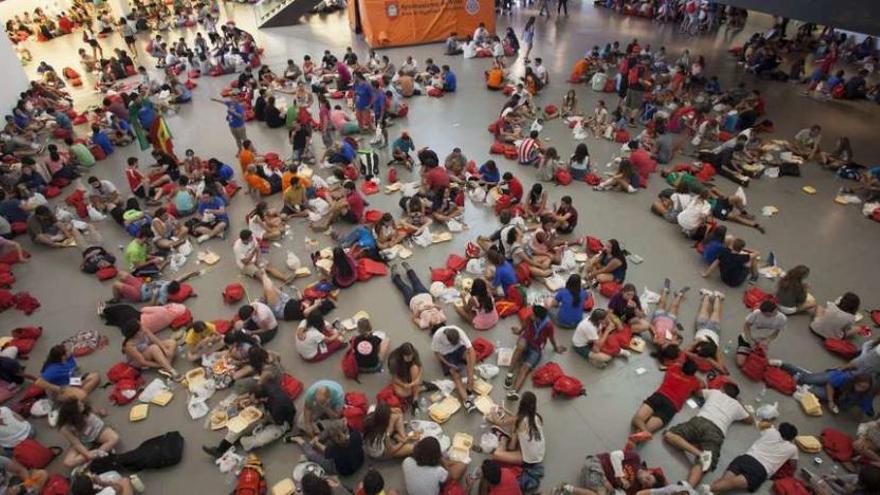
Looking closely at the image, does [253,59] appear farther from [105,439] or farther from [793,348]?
[793,348]

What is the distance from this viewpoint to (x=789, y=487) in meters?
5.38

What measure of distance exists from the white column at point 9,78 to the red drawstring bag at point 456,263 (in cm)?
1552

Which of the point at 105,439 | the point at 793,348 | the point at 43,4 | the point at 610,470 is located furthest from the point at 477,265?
the point at 43,4

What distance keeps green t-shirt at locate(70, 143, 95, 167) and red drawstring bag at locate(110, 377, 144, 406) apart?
27.1ft

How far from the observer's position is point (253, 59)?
1917cm

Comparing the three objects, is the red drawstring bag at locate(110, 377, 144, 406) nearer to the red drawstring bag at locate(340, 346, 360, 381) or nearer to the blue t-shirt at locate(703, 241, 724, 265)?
the red drawstring bag at locate(340, 346, 360, 381)

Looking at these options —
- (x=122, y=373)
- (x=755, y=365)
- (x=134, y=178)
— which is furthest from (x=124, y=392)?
(x=755, y=365)

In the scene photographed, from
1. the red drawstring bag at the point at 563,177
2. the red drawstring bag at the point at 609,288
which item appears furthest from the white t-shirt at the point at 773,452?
the red drawstring bag at the point at 563,177

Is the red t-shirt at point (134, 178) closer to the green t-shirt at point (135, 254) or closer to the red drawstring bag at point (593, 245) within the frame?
the green t-shirt at point (135, 254)

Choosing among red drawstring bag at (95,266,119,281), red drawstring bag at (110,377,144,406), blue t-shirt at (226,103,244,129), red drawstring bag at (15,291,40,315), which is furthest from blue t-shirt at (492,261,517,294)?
blue t-shirt at (226,103,244,129)

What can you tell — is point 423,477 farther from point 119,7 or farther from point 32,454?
point 119,7

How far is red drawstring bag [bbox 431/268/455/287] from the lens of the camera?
854cm

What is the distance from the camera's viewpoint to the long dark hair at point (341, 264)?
27.1 ft

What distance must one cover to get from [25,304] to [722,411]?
10.7m
